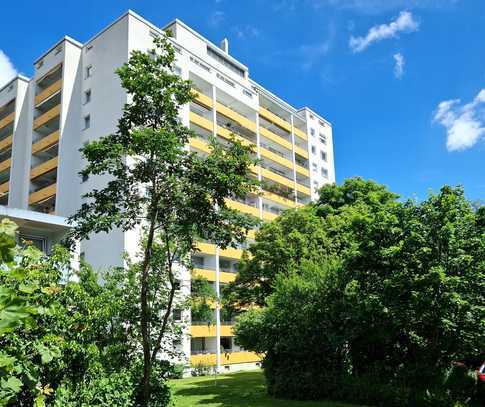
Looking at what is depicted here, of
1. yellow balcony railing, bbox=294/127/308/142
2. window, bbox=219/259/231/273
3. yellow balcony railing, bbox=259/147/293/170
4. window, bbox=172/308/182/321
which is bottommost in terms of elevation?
window, bbox=172/308/182/321

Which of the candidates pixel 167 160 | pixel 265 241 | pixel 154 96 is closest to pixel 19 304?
pixel 167 160

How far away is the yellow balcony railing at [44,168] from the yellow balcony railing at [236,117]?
1611 cm

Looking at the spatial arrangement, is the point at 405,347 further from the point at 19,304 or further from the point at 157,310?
the point at 19,304

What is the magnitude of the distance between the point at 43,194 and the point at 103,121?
8084mm

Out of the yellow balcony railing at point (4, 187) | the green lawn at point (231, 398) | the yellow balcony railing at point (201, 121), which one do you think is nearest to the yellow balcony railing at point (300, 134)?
the yellow balcony railing at point (201, 121)

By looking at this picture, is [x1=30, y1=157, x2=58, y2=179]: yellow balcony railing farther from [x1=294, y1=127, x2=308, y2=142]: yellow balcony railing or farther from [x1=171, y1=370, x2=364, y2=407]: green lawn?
[x1=294, y1=127, x2=308, y2=142]: yellow balcony railing

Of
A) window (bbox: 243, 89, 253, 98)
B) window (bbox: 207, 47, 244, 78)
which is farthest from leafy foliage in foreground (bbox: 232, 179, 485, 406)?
window (bbox: 243, 89, 253, 98)

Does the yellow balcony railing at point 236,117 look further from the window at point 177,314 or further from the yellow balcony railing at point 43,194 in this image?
the window at point 177,314

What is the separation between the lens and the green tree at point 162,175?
10.3 meters

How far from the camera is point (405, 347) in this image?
1529 cm

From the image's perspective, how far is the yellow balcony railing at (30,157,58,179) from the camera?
37.6m

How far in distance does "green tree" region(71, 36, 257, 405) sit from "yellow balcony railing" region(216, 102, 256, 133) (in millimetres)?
34230

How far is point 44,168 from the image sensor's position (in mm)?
38406

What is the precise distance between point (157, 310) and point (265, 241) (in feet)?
49.5
